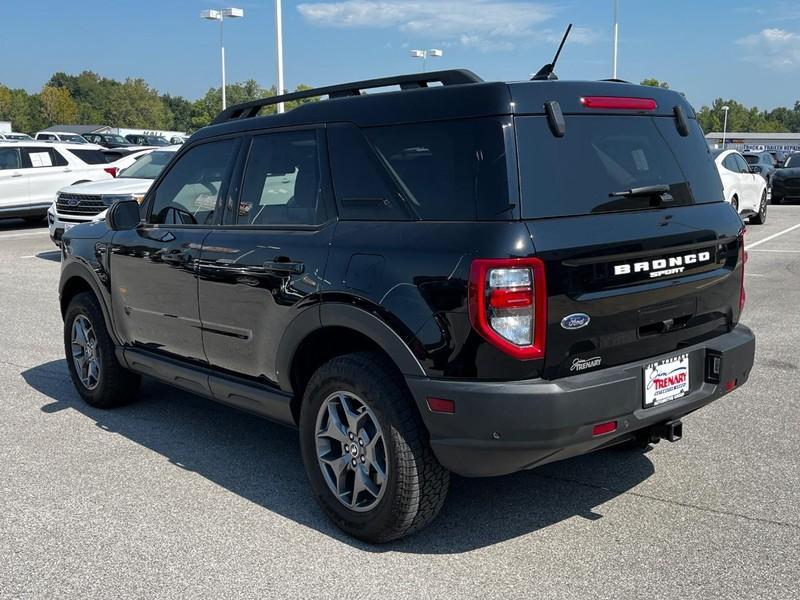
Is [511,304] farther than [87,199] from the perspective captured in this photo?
No

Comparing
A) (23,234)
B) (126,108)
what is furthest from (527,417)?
(126,108)

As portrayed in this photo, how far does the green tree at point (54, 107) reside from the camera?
10706 centimetres

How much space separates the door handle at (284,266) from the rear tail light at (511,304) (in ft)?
3.40

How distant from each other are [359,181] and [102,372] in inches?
108

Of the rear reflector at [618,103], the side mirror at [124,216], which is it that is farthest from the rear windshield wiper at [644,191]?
the side mirror at [124,216]

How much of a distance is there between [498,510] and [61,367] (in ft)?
14.2

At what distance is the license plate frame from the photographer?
3463mm

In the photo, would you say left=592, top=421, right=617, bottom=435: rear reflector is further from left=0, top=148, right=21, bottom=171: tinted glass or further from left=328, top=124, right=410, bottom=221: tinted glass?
left=0, top=148, right=21, bottom=171: tinted glass

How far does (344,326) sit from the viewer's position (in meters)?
3.61

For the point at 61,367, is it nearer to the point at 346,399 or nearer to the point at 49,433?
the point at 49,433

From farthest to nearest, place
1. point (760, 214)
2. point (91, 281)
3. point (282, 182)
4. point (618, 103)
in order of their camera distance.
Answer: point (760, 214) < point (91, 281) < point (282, 182) < point (618, 103)

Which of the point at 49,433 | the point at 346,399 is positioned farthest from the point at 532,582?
the point at 49,433

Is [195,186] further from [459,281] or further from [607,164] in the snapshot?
[607,164]

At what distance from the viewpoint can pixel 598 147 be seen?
3.50 meters
